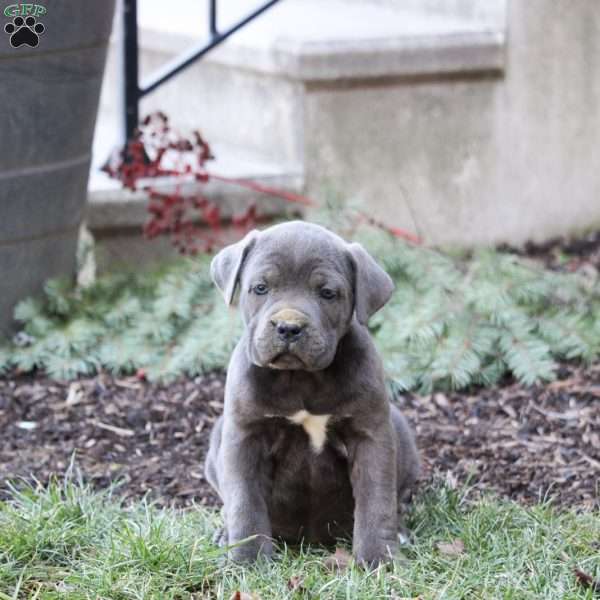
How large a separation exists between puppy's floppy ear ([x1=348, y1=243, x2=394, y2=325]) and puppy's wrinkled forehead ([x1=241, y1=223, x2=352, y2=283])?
29 mm

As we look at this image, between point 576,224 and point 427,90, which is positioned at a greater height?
point 427,90

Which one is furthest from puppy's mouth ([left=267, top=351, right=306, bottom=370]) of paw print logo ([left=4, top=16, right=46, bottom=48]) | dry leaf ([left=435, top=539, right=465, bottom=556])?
paw print logo ([left=4, top=16, right=46, bottom=48])

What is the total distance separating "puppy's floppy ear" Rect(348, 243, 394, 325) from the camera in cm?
391

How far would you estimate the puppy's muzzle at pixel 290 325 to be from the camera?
12.1 feet

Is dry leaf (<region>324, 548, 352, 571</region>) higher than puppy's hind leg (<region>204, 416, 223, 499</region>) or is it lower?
lower

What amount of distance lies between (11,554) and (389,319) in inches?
101

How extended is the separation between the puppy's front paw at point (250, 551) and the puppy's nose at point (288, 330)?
64 centimetres

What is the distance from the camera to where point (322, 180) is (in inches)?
279

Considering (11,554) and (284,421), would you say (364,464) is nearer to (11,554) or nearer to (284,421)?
(284,421)

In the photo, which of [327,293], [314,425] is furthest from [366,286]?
→ [314,425]

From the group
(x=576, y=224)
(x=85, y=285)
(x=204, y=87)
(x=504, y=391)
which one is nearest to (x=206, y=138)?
(x=204, y=87)

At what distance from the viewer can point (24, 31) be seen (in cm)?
555

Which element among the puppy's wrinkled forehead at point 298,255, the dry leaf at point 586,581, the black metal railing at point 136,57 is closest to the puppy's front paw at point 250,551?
the puppy's wrinkled forehead at point 298,255

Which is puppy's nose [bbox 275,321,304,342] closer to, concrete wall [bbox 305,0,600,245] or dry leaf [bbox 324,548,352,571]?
dry leaf [bbox 324,548,352,571]
